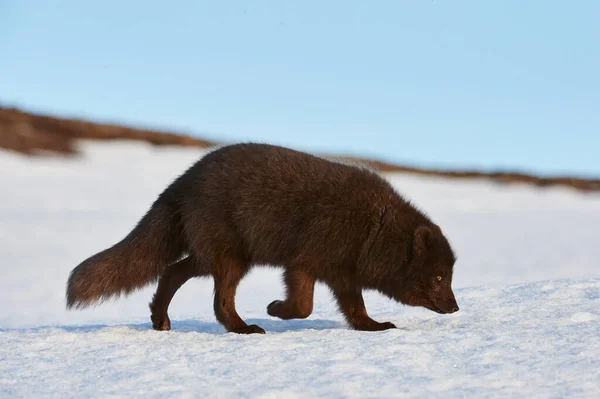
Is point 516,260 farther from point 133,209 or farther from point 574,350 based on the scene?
point 574,350

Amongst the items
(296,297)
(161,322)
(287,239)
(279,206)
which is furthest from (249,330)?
(279,206)

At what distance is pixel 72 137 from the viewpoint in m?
26.1

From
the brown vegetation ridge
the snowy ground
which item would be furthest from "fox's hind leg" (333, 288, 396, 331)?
the brown vegetation ridge

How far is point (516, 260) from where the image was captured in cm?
1560

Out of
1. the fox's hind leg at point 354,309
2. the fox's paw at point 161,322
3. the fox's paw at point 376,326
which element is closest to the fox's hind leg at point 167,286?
the fox's paw at point 161,322

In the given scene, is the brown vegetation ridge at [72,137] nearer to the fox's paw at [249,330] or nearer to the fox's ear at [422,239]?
the fox's ear at [422,239]

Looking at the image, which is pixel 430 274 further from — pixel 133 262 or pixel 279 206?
pixel 133 262

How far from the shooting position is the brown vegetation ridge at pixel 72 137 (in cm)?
2472

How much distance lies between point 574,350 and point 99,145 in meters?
22.3

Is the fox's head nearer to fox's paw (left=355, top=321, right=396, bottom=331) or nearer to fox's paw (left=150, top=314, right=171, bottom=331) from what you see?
fox's paw (left=355, top=321, right=396, bottom=331)

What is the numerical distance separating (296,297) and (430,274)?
1.12 meters

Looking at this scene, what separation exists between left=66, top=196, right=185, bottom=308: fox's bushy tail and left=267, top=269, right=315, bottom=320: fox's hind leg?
105 centimetres

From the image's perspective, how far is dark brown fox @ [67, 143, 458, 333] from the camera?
20.6 feet

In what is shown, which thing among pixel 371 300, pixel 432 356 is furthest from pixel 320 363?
pixel 371 300
